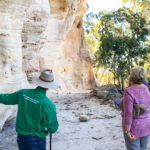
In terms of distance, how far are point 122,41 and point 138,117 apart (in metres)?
13.6

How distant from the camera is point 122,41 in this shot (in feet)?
51.9

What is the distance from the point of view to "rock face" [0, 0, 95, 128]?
595 cm

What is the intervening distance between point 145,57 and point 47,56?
268 inches

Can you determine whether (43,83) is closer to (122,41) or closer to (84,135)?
(84,135)

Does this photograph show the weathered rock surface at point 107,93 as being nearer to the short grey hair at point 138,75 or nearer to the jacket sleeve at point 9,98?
the short grey hair at point 138,75

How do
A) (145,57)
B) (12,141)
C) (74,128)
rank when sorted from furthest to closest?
1. (145,57)
2. (74,128)
3. (12,141)

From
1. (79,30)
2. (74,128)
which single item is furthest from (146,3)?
(74,128)

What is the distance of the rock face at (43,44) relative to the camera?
19.5 feet

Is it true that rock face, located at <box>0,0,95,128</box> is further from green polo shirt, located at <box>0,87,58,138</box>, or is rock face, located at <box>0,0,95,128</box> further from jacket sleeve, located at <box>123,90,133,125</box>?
jacket sleeve, located at <box>123,90,133,125</box>

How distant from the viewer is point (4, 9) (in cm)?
594

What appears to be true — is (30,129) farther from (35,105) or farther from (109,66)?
(109,66)

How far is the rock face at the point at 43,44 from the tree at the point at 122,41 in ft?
6.99

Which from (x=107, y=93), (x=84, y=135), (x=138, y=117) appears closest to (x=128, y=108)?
(x=138, y=117)

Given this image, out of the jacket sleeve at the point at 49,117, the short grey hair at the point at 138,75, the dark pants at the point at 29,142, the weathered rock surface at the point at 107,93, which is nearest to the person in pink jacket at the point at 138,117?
the short grey hair at the point at 138,75
